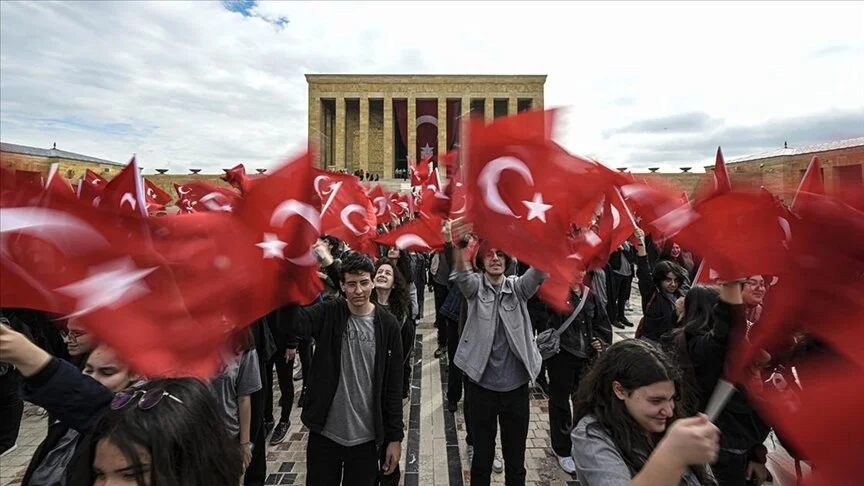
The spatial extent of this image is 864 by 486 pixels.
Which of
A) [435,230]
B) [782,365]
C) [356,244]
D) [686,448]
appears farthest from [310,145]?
[356,244]

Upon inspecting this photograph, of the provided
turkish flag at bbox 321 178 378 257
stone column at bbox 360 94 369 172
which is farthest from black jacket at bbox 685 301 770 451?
stone column at bbox 360 94 369 172

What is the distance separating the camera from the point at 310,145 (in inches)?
93.4

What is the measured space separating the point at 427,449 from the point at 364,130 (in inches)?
1495

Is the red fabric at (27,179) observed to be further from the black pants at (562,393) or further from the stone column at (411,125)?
the stone column at (411,125)

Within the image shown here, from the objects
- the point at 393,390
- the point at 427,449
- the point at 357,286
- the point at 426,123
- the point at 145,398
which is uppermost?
Result: the point at 426,123

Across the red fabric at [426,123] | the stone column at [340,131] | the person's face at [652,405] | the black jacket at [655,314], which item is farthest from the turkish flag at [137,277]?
the red fabric at [426,123]

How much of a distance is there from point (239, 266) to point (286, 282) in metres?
0.29

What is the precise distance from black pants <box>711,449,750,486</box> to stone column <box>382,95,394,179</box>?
38226 millimetres

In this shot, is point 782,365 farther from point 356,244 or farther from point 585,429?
point 356,244


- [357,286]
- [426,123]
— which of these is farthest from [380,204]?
[426,123]

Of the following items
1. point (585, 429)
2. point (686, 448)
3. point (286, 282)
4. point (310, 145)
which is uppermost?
point (310, 145)

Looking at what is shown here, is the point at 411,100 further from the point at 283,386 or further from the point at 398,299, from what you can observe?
the point at 283,386

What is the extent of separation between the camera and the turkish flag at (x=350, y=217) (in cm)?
532

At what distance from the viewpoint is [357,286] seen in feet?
9.84
